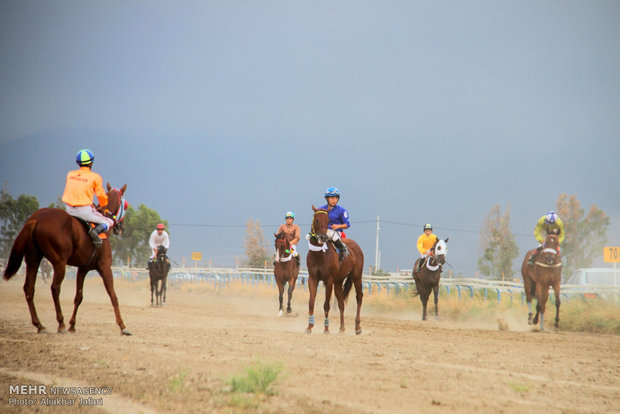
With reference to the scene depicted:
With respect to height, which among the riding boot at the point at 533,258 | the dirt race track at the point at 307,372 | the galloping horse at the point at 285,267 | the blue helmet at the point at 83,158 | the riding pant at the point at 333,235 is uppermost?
the blue helmet at the point at 83,158

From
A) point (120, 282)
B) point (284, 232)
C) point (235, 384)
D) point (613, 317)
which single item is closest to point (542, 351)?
point (235, 384)

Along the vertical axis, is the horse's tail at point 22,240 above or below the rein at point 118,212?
below

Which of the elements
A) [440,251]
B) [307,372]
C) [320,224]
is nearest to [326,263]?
[320,224]

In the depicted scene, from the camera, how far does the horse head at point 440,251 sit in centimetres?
2006

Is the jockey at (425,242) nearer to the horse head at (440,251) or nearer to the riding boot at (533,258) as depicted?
the horse head at (440,251)

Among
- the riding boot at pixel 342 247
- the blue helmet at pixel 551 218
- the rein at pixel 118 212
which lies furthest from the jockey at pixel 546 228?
the rein at pixel 118 212

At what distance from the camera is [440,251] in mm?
20062

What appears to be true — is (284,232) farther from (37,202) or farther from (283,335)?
(37,202)

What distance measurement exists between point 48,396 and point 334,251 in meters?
7.54

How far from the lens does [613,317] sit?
1700cm

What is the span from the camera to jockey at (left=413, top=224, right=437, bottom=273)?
20.7 meters

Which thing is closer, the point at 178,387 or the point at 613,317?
the point at 178,387

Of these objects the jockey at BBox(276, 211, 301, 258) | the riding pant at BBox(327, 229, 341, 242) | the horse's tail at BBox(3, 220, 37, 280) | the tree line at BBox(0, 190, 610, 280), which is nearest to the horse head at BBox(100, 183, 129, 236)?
the horse's tail at BBox(3, 220, 37, 280)

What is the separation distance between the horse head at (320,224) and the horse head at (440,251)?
29.3ft
